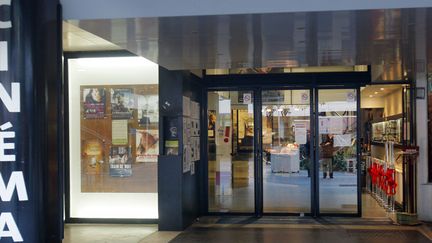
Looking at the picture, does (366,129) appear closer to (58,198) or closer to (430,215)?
(430,215)

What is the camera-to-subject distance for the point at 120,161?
28.0ft

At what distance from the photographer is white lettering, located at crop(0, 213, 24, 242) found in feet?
13.5

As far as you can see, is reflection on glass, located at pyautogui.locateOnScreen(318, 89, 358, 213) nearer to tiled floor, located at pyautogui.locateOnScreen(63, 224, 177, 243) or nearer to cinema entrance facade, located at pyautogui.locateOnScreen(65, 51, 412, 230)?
cinema entrance facade, located at pyautogui.locateOnScreen(65, 51, 412, 230)

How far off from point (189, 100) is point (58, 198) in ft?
13.4

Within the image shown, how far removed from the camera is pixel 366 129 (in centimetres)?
1387

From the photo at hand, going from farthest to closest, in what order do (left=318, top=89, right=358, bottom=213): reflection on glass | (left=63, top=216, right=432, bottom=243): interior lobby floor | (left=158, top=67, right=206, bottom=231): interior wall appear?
(left=318, top=89, right=358, bottom=213): reflection on glass → (left=158, top=67, right=206, bottom=231): interior wall → (left=63, top=216, right=432, bottom=243): interior lobby floor

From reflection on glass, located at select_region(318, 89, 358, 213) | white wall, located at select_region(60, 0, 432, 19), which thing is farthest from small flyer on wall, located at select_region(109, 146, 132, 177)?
white wall, located at select_region(60, 0, 432, 19)

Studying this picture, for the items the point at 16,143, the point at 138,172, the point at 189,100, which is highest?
the point at 189,100

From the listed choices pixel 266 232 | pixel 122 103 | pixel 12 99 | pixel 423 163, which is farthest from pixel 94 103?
pixel 423 163

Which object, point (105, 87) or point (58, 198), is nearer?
point (58, 198)

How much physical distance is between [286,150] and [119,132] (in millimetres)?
2878

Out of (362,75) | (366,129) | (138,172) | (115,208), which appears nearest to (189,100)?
(138,172)

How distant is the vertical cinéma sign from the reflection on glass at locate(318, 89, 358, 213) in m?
5.96

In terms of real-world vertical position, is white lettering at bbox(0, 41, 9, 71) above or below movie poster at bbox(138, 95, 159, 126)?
above
